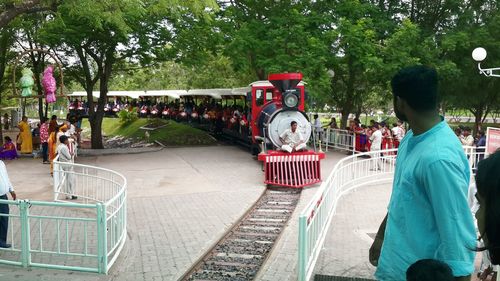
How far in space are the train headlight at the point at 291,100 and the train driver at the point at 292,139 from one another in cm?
77

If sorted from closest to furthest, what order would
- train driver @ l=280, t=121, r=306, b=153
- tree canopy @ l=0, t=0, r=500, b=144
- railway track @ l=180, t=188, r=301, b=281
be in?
railway track @ l=180, t=188, r=301, b=281 < train driver @ l=280, t=121, r=306, b=153 < tree canopy @ l=0, t=0, r=500, b=144

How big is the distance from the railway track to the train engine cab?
1517 mm

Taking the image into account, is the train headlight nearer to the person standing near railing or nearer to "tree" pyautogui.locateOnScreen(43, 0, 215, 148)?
"tree" pyautogui.locateOnScreen(43, 0, 215, 148)

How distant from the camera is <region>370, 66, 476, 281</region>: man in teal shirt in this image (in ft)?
7.64

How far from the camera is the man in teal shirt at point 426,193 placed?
233 cm

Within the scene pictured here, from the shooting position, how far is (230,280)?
6934 millimetres

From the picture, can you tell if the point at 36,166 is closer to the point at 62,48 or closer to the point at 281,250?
the point at 62,48

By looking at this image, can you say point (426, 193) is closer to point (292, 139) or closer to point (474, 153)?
point (292, 139)

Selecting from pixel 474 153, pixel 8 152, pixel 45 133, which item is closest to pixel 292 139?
pixel 474 153

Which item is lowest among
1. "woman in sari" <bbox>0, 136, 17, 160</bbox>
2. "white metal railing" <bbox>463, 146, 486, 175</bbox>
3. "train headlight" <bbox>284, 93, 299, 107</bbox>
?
"woman in sari" <bbox>0, 136, 17, 160</bbox>

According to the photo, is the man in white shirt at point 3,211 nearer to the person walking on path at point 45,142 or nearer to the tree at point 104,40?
the tree at point 104,40

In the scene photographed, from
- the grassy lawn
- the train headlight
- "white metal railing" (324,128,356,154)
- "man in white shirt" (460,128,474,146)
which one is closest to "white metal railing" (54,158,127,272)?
the train headlight

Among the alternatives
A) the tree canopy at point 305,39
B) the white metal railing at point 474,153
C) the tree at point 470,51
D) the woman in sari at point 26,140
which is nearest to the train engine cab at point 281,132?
the tree canopy at point 305,39

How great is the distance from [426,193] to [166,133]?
1044 inches
